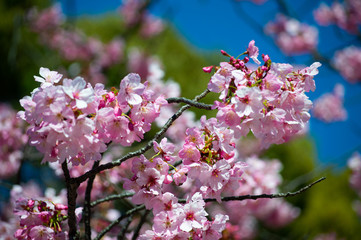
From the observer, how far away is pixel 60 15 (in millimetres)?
5820

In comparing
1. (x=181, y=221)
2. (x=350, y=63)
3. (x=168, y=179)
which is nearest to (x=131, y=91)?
(x=168, y=179)

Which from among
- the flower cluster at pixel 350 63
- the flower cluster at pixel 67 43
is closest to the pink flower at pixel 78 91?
the flower cluster at pixel 67 43

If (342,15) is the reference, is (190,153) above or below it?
below

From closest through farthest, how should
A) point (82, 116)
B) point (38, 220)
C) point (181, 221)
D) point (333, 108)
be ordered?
1. point (82, 116)
2. point (181, 221)
3. point (38, 220)
4. point (333, 108)

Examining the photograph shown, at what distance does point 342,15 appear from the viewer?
4434mm

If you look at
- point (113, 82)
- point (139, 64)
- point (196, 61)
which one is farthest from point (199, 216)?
point (196, 61)

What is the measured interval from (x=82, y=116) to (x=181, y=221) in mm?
377

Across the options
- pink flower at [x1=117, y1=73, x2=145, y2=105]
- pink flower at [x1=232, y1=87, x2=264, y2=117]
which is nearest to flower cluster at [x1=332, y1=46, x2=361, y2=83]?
pink flower at [x1=232, y1=87, x2=264, y2=117]

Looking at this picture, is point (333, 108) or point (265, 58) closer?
point (265, 58)

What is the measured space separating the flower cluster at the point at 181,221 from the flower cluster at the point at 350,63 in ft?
15.6

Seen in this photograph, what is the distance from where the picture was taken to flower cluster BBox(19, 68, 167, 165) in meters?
0.70

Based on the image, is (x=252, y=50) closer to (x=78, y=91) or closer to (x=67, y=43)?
(x=78, y=91)

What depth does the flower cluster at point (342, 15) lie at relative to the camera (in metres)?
3.84

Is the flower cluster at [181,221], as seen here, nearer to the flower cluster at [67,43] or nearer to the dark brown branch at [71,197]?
the dark brown branch at [71,197]
